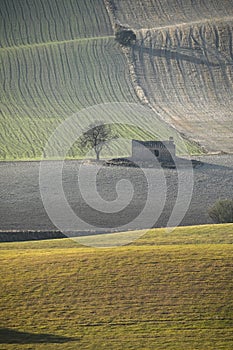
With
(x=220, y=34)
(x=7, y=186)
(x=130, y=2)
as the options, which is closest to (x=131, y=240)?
(x=7, y=186)

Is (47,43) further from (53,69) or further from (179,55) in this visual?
(179,55)

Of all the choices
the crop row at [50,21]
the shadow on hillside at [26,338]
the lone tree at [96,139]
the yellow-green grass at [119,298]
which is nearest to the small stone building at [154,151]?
the lone tree at [96,139]

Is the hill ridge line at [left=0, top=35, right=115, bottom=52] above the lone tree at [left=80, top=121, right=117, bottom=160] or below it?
above

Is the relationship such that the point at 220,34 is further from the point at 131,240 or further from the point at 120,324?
the point at 120,324

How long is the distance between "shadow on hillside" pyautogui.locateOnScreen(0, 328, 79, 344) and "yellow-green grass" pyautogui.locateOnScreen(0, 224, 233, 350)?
0.03 metres

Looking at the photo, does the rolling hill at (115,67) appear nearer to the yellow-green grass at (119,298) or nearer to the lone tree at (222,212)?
the lone tree at (222,212)

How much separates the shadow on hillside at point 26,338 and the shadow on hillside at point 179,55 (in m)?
85.9

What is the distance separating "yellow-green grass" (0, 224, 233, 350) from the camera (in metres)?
28.9

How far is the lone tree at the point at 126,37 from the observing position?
383 feet

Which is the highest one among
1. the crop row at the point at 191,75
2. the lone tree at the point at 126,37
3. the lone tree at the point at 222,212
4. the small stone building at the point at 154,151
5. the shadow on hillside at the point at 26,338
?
the lone tree at the point at 126,37

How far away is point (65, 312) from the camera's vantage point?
31.3m

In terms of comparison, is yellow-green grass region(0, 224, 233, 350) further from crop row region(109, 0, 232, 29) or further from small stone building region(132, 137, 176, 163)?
crop row region(109, 0, 232, 29)

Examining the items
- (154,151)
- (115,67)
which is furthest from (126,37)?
(154,151)

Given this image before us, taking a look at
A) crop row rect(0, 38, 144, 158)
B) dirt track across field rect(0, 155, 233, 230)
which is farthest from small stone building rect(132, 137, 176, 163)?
crop row rect(0, 38, 144, 158)
